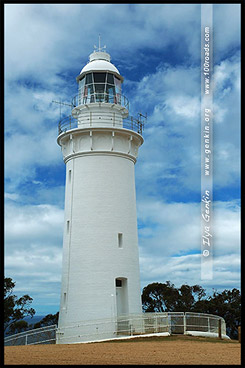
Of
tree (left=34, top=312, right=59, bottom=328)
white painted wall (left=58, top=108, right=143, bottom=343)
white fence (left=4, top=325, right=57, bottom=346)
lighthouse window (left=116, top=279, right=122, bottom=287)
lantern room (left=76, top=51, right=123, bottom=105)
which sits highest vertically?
lantern room (left=76, top=51, right=123, bottom=105)

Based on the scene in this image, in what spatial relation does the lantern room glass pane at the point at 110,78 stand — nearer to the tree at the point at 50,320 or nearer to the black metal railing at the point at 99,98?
the black metal railing at the point at 99,98

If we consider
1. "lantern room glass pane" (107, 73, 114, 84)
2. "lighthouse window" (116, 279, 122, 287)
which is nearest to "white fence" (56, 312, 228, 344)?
"lighthouse window" (116, 279, 122, 287)

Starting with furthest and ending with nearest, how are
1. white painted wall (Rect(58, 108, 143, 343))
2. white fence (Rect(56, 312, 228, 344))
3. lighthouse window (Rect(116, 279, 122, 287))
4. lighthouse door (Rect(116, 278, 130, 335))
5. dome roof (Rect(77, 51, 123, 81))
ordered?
dome roof (Rect(77, 51, 123, 81))
lighthouse window (Rect(116, 279, 122, 287))
white painted wall (Rect(58, 108, 143, 343))
lighthouse door (Rect(116, 278, 130, 335))
white fence (Rect(56, 312, 228, 344))

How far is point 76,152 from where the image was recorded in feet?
91.3

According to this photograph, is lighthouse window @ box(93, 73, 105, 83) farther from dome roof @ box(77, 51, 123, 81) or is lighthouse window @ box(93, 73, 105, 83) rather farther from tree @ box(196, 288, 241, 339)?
tree @ box(196, 288, 241, 339)

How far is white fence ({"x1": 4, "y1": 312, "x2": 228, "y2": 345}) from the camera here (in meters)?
23.9

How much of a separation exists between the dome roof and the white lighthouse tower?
0.07m

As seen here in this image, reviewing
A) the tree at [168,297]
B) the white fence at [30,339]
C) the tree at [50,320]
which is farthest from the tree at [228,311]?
the white fence at [30,339]

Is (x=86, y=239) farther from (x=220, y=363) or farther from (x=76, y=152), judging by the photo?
(x=220, y=363)

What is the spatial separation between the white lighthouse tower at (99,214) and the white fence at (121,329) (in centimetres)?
6

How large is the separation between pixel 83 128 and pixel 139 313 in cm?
1135

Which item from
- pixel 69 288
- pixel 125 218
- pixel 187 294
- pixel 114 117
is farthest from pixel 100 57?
pixel 187 294

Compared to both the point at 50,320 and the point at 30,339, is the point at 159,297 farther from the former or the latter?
the point at 30,339

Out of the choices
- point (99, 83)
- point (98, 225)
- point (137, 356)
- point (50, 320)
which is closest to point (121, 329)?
point (98, 225)
